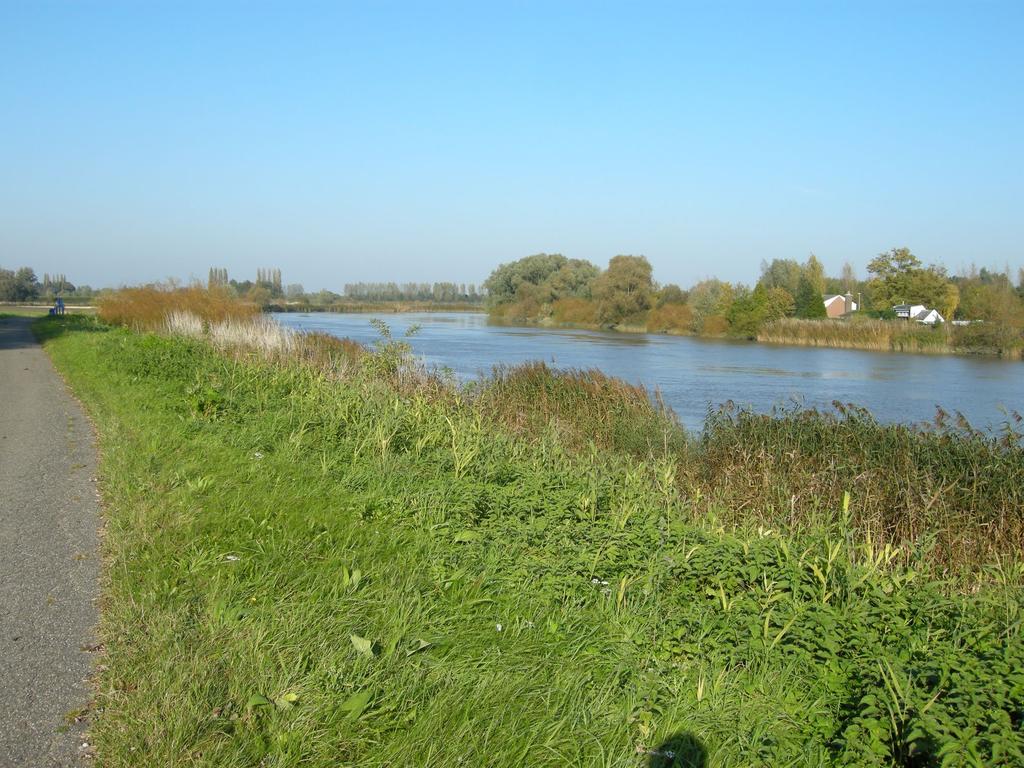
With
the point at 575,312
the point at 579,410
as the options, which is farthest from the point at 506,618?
the point at 575,312

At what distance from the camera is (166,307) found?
3316 centimetres

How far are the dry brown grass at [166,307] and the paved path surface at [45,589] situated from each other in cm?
2091

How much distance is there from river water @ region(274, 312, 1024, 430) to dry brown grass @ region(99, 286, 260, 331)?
151 inches

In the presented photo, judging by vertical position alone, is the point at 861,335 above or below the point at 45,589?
above

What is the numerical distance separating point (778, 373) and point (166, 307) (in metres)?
23.0

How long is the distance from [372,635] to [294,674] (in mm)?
617

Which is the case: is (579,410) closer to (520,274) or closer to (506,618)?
(506,618)

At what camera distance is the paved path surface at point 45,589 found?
3.63 meters

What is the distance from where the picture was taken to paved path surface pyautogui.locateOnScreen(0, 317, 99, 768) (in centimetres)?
363

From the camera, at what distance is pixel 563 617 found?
5.14m

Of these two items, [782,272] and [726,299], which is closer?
[726,299]

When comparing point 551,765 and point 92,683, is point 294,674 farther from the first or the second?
point 551,765

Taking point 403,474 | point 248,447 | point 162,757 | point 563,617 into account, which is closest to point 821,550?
point 563,617

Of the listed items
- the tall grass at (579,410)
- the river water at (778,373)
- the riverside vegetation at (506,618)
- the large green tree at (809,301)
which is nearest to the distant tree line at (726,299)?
the large green tree at (809,301)
